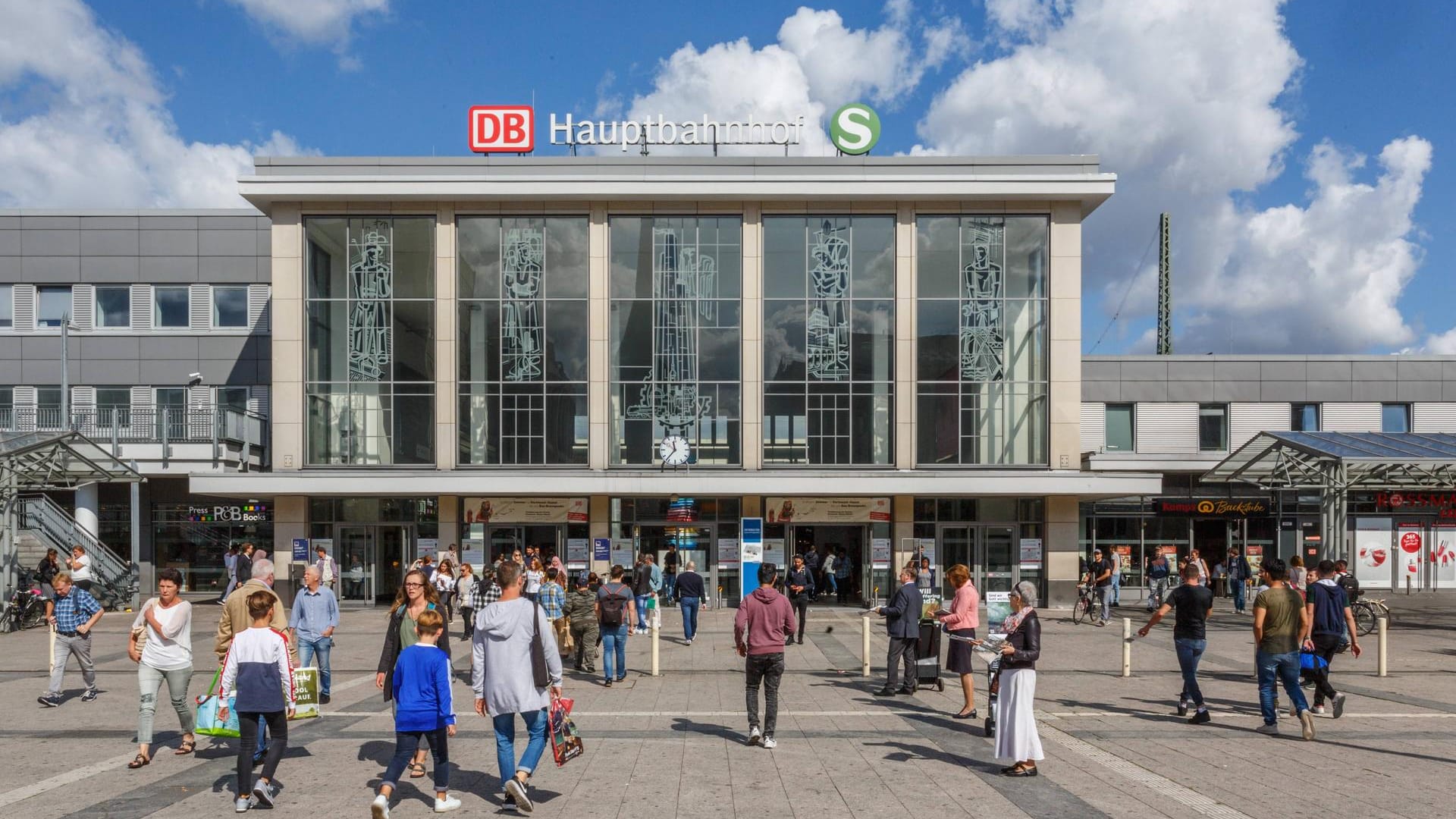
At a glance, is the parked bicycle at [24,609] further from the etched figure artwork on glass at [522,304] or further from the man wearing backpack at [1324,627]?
the man wearing backpack at [1324,627]

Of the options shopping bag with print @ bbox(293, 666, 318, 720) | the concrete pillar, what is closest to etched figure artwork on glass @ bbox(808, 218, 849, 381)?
shopping bag with print @ bbox(293, 666, 318, 720)

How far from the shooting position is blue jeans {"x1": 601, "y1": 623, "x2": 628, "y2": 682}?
49.8 feet

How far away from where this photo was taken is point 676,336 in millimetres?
29203

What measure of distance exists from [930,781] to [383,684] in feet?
16.1

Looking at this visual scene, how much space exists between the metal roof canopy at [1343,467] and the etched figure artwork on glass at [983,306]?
6.50m

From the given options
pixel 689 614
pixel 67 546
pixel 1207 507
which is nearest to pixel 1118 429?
pixel 1207 507

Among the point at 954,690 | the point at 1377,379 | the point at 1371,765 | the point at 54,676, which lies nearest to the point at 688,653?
the point at 954,690

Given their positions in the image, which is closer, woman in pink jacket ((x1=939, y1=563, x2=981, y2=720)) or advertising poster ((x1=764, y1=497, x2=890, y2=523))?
woman in pink jacket ((x1=939, y1=563, x2=981, y2=720))

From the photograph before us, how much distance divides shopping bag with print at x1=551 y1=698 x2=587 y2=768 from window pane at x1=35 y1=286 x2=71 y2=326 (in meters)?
33.1

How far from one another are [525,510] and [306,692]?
19.1 meters

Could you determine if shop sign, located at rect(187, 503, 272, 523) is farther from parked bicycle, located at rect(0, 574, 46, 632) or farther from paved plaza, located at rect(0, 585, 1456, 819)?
paved plaza, located at rect(0, 585, 1456, 819)

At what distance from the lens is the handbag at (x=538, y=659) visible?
26.4 feet

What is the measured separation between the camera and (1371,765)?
991cm

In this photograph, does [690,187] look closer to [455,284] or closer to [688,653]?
[455,284]
